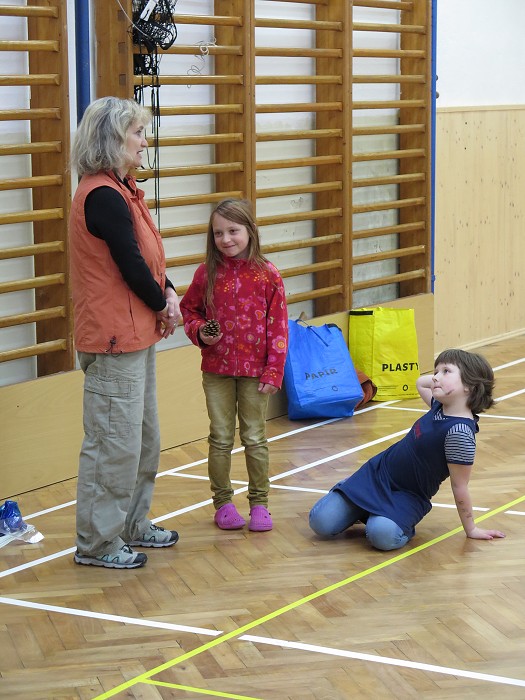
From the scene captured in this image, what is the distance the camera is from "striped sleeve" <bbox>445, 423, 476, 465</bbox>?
13.1ft

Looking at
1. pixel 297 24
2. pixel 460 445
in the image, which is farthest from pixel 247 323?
pixel 297 24

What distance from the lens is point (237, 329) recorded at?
14.0 feet

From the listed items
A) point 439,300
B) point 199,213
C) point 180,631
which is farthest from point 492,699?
point 439,300

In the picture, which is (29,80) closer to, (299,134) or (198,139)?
(198,139)

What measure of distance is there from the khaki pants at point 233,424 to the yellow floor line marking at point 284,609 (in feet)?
1.94

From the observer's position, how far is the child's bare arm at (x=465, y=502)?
4.02 meters

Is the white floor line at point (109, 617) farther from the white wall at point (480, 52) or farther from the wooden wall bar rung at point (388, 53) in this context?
the white wall at point (480, 52)

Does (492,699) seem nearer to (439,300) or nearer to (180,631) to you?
(180,631)

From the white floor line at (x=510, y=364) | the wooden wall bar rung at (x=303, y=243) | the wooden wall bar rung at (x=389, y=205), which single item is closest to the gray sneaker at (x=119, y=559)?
the wooden wall bar rung at (x=303, y=243)

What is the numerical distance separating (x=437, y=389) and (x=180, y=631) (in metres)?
1.22

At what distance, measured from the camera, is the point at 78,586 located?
3.84 metres

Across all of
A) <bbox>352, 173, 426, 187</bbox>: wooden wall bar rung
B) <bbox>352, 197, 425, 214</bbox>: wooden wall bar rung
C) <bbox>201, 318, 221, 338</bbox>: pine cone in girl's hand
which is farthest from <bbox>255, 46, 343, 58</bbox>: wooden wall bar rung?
<bbox>201, 318, 221, 338</bbox>: pine cone in girl's hand

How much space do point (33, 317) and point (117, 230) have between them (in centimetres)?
132

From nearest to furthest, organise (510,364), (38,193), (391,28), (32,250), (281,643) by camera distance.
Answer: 1. (281,643)
2. (32,250)
3. (38,193)
4. (391,28)
5. (510,364)
